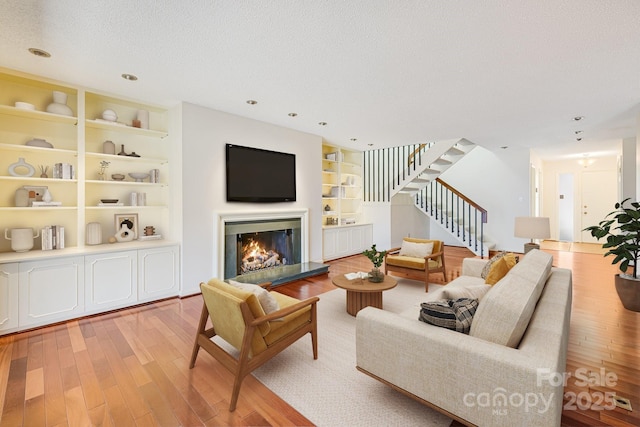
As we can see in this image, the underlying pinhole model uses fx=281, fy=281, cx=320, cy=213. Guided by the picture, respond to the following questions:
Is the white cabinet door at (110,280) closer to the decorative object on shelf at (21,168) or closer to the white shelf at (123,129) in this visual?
the decorative object on shelf at (21,168)

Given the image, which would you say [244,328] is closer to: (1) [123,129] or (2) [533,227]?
(1) [123,129]

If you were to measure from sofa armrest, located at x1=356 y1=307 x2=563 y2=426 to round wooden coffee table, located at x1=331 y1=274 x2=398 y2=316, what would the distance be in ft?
4.04

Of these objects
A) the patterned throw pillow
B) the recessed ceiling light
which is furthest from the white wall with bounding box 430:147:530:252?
the recessed ceiling light

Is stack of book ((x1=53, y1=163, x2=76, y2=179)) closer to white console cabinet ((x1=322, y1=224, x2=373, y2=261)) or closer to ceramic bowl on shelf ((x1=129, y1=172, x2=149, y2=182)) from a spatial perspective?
ceramic bowl on shelf ((x1=129, y1=172, x2=149, y2=182))

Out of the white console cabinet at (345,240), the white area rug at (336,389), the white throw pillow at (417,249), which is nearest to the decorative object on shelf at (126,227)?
the white area rug at (336,389)

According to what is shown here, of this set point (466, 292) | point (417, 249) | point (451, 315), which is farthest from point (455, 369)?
point (417, 249)

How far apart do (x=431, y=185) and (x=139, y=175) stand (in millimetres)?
7436

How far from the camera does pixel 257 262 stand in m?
4.88

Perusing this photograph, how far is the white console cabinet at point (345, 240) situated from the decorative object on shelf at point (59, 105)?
14.7 feet

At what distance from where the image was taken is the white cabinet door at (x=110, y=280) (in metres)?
3.24

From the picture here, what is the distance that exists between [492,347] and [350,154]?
6499 mm

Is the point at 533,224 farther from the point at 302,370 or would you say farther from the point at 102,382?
the point at 102,382

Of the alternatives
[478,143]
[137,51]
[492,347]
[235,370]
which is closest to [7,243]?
[137,51]

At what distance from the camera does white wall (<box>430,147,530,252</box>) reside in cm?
718
